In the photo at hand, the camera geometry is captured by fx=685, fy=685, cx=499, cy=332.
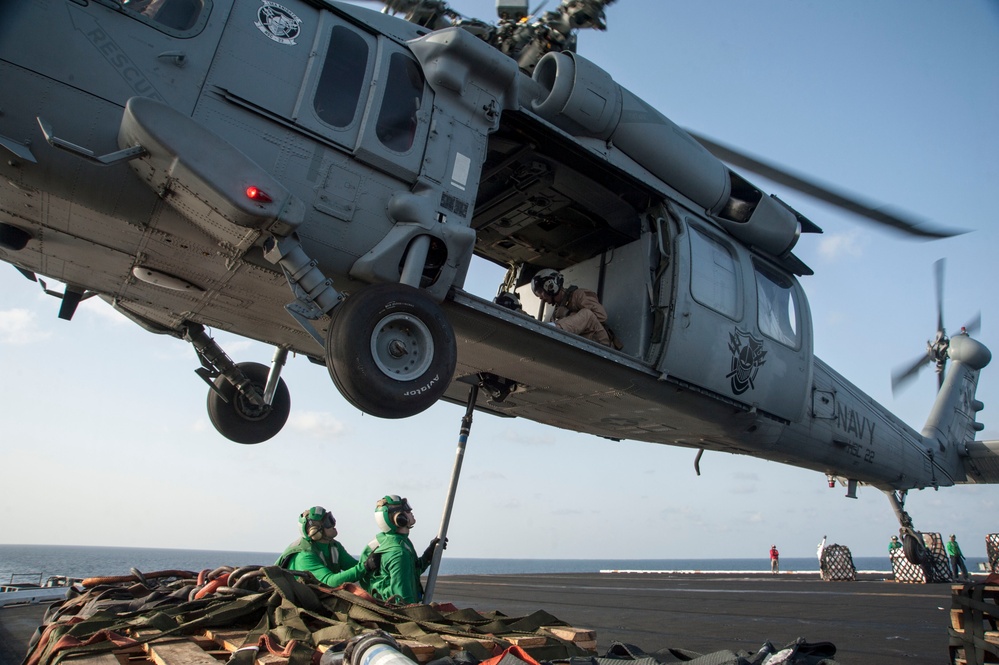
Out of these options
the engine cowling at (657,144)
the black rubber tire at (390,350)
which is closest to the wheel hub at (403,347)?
the black rubber tire at (390,350)

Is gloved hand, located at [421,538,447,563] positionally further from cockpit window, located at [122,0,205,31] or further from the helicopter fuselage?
cockpit window, located at [122,0,205,31]

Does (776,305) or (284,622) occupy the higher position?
(776,305)

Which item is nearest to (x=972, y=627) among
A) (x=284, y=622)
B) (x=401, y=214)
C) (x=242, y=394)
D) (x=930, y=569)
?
(x=284, y=622)

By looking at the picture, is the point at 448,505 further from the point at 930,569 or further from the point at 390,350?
the point at 930,569

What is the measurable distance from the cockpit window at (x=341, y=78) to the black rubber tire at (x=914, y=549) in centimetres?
1195

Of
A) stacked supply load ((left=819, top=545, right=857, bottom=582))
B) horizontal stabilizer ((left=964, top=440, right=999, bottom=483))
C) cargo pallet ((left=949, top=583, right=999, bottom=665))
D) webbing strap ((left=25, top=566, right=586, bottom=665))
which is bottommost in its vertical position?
webbing strap ((left=25, top=566, right=586, bottom=665))

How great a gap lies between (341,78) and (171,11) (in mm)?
1270

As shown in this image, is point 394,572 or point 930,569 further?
point 930,569

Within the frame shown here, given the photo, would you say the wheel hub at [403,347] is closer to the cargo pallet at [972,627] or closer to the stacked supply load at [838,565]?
the cargo pallet at [972,627]

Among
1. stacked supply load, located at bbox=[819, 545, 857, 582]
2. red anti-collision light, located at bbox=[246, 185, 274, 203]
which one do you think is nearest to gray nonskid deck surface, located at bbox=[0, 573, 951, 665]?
red anti-collision light, located at bbox=[246, 185, 274, 203]

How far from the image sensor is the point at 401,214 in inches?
218

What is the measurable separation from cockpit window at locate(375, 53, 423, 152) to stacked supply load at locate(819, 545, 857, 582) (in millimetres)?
17840

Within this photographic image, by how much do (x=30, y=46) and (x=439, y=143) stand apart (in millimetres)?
2929

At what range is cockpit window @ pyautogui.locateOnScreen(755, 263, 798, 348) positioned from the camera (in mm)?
8703
